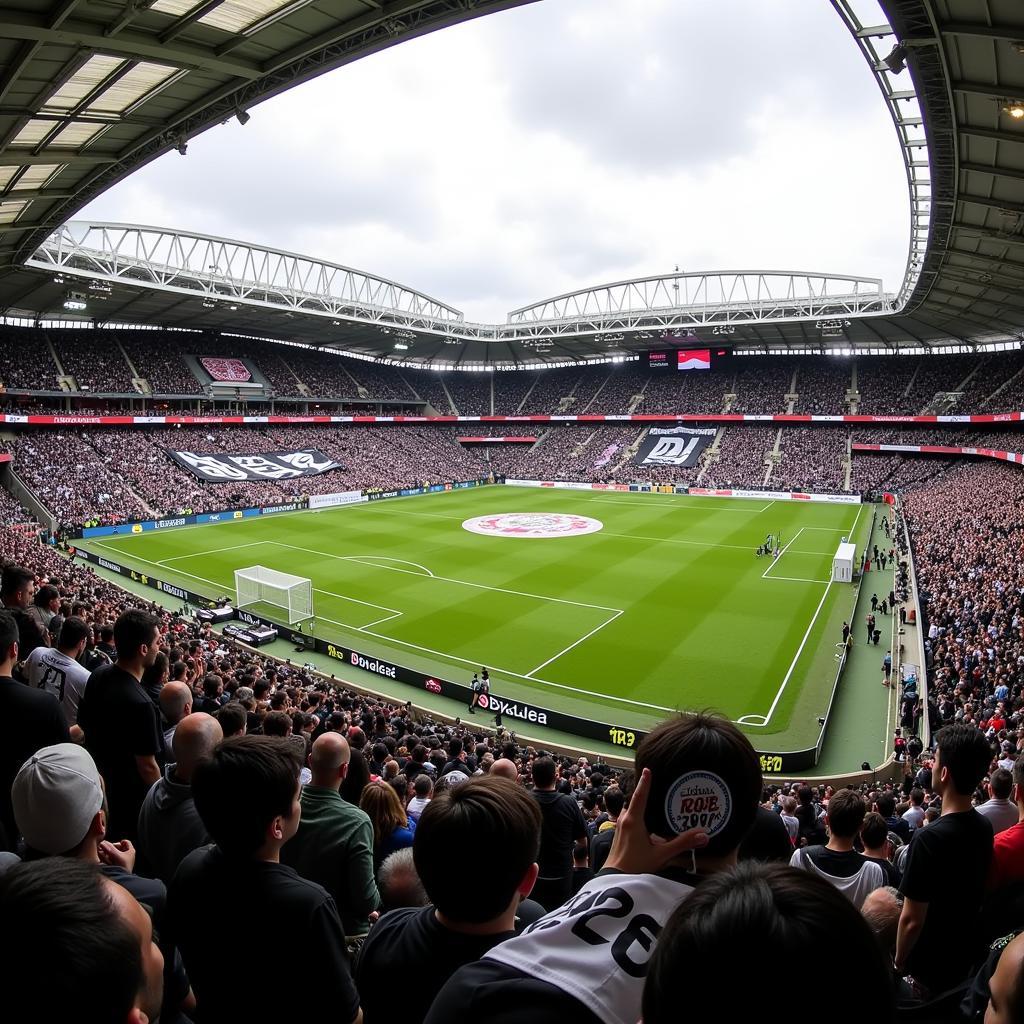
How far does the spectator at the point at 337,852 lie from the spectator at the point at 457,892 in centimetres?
167

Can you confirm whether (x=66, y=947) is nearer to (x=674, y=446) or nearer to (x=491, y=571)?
(x=491, y=571)

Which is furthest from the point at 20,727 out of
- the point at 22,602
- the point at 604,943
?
the point at 604,943

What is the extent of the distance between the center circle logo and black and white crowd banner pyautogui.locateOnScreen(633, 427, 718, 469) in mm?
23735

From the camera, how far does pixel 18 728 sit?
16.1 feet

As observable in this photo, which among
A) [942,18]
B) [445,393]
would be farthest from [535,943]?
[445,393]

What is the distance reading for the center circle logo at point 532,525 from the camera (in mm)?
45688

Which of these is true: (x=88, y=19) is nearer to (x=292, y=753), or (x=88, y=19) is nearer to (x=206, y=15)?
(x=206, y=15)

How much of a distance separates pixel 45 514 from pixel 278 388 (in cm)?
3258

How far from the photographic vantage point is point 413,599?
3072cm

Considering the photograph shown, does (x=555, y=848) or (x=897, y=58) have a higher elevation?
(x=897, y=58)

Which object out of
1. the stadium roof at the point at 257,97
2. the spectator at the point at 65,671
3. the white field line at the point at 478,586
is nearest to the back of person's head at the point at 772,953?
the spectator at the point at 65,671

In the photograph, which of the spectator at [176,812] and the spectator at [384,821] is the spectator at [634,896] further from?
the spectator at [384,821]

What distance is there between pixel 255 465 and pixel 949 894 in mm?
62203

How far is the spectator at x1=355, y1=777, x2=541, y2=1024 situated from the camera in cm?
232
